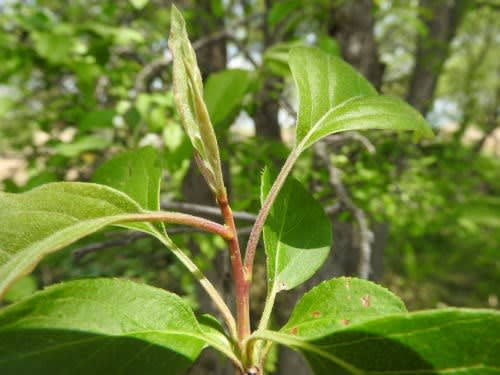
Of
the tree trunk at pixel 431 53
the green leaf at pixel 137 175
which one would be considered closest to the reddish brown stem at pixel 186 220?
the green leaf at pixel 137 175

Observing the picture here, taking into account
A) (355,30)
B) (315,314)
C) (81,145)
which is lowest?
(81,145)

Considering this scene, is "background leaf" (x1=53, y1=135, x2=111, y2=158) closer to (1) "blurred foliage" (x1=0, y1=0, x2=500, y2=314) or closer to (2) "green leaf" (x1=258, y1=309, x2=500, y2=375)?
(1) "blurred foliage" (x1=0, y1=0, x2=500, y2=314)

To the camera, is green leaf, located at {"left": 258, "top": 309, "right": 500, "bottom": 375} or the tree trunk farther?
the tree trunk

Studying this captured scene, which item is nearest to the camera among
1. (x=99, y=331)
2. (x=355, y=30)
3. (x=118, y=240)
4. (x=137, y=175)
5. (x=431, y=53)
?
(x=99, y=331)

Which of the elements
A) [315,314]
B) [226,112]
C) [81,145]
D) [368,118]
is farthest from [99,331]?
[81,145]

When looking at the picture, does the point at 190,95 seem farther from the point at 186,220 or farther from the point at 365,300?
the point at 365,300

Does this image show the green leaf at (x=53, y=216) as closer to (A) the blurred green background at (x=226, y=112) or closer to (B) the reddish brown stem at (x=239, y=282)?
(B) the reddish brown stem at (x=239, y=282)

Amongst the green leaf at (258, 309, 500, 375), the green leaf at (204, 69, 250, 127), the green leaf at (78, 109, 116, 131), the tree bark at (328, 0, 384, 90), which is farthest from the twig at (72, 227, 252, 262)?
the tree bark at (328, 0, 384, 90)
